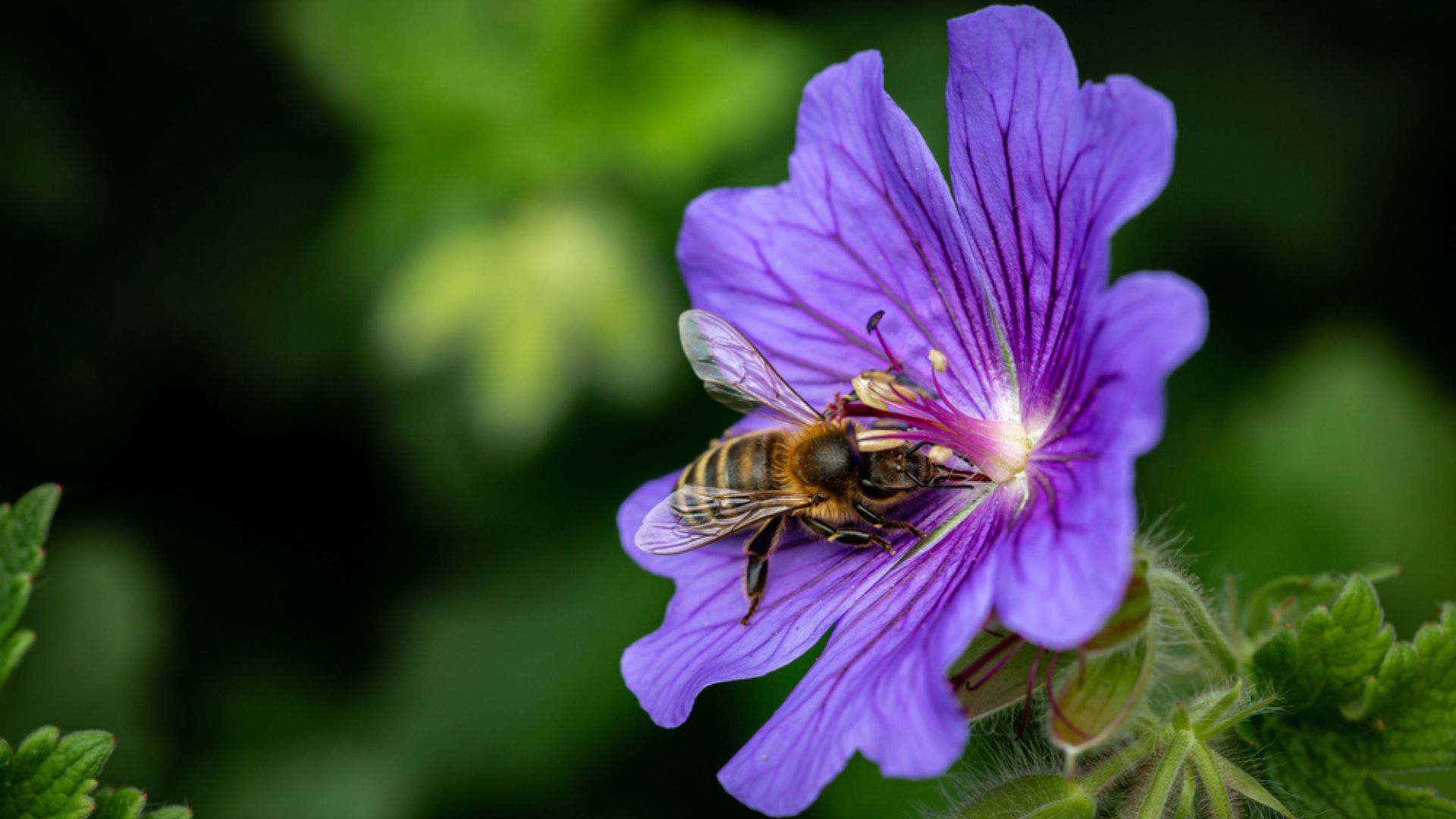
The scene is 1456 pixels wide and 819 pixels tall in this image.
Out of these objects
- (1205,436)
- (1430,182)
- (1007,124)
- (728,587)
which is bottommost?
(1205,436)

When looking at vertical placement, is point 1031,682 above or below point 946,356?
below

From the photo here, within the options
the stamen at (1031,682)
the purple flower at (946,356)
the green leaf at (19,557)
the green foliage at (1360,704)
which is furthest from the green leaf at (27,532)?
the green foliage at (1360,704)

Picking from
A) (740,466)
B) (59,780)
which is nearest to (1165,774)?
(740,466)

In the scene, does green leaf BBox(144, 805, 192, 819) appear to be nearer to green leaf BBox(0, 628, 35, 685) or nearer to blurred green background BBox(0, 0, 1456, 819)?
green leaf BBox(0, 628, 35, 685)

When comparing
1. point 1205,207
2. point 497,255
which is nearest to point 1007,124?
point 497,255

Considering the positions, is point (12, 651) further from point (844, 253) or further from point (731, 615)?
point (844, 253)

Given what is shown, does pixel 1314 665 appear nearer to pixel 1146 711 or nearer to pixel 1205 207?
pixel 1146 711
